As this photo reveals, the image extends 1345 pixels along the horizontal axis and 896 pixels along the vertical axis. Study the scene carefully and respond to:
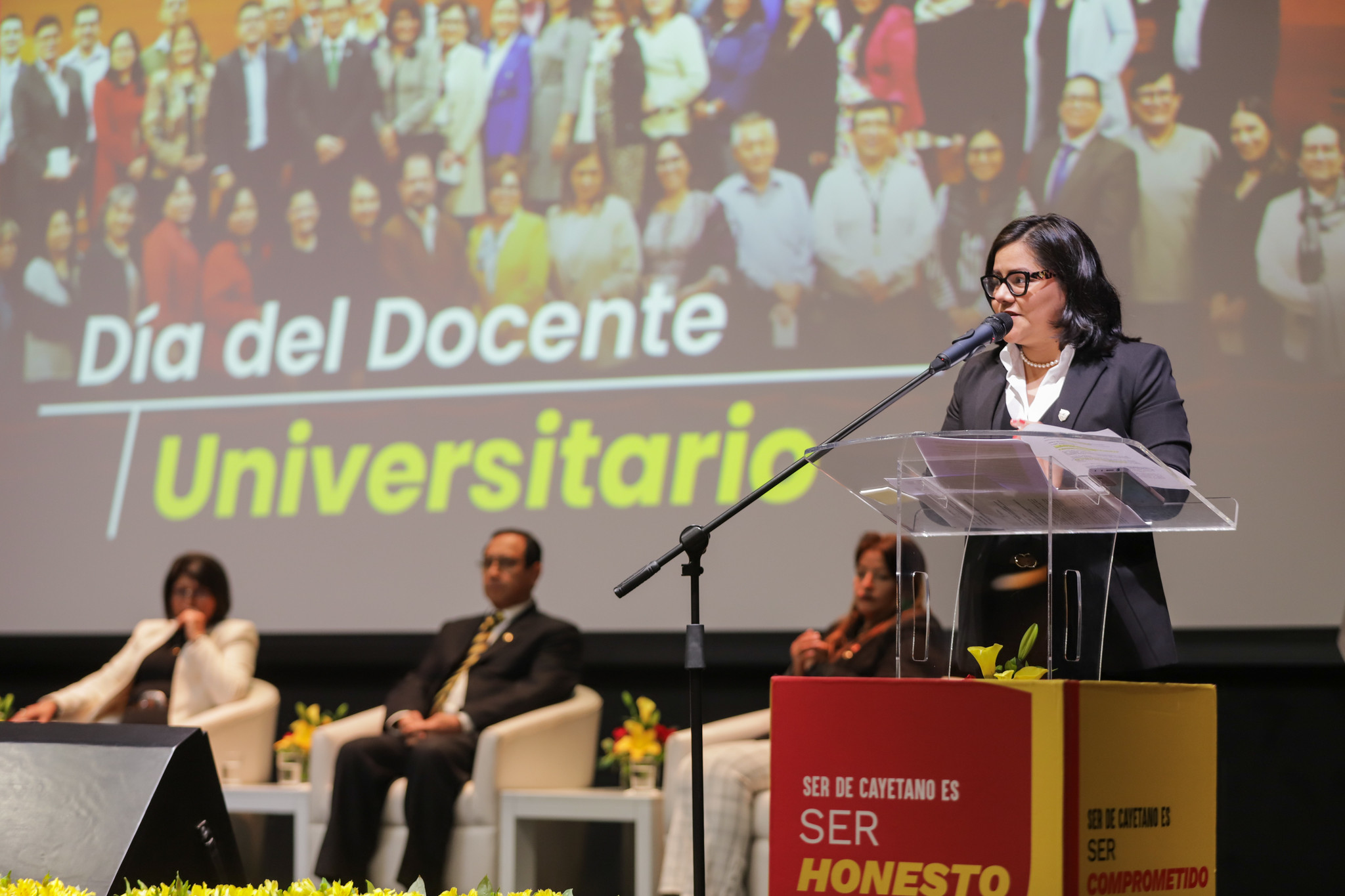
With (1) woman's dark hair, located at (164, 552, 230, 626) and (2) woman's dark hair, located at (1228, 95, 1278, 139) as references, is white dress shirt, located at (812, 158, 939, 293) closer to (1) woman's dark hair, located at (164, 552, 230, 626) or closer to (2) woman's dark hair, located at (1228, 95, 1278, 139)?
(2) woman's dark hair, located at (1228, 95, 1278, 139)

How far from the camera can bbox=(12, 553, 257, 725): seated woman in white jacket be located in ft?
14.1

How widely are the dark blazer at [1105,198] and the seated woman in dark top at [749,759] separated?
3.48ft

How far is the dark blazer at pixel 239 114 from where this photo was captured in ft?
15.8

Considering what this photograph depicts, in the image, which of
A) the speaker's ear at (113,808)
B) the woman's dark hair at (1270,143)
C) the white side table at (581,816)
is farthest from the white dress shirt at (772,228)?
the speaker's ear at (113,808)

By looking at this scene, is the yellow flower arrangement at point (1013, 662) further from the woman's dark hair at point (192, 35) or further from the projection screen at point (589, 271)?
the woman's dark hair at point (192, 35)

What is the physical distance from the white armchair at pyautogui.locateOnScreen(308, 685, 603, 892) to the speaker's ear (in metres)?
1.83

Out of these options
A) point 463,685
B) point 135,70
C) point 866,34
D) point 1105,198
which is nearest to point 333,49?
point 135,70

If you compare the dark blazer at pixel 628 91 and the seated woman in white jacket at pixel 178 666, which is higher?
the dark blazer at pixel 628 91

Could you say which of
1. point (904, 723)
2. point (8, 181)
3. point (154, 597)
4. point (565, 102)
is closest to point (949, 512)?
point (904, 723)

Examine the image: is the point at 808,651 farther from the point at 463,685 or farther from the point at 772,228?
the point at 772,228

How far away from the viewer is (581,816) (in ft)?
12.2

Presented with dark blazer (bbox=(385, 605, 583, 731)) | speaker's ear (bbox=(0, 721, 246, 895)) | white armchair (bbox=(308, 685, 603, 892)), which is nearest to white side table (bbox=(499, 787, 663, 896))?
white armchair (bbox=(308, 685, 603, 892))

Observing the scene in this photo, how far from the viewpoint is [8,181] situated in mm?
5082

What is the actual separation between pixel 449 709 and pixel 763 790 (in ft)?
3.54
